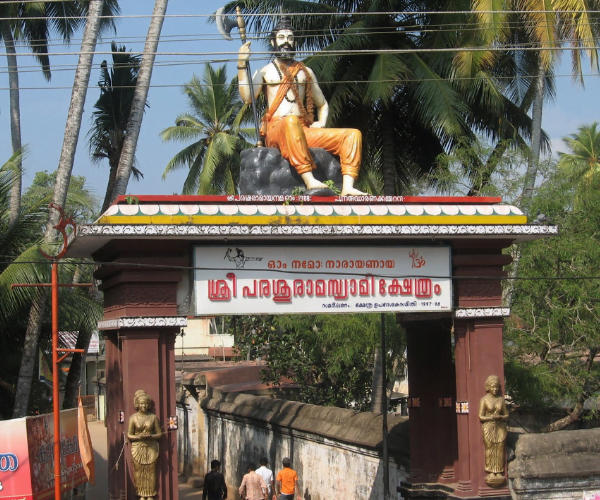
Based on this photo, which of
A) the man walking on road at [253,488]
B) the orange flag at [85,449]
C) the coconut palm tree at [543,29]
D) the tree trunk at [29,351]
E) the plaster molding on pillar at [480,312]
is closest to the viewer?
the orange flag at [85,449]

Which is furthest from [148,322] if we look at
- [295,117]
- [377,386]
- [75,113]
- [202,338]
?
[202,338]

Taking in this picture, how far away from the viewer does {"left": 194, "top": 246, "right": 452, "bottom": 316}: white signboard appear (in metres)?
10.9

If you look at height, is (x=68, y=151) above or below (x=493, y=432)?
above

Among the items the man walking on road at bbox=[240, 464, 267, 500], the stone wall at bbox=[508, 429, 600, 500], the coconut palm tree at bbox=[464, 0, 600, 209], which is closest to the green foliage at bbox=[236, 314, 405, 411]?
the coconut palm tree at bbox=[464, 0, 600, 209]

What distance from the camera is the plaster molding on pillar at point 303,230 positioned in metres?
10.3

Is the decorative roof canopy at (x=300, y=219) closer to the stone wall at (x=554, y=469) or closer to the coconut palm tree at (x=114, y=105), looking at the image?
the stone wall at (x=554, y=469)

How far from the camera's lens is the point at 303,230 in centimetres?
1084

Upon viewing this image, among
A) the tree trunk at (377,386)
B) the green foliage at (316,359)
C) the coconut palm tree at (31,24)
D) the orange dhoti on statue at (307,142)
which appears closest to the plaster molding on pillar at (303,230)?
the orange dhoti on statue at (307,142)

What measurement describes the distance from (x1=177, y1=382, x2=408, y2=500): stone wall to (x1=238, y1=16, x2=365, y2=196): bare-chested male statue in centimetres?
457

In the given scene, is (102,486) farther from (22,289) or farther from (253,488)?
(253,488)

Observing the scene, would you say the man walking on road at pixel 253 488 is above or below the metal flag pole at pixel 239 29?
below

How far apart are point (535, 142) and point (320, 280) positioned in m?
11.2

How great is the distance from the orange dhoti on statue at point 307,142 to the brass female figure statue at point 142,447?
3852mm

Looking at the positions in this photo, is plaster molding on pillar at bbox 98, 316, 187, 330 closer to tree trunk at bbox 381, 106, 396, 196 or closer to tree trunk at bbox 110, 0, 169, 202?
tree trunk at bbox 110, 0, 169, 202
